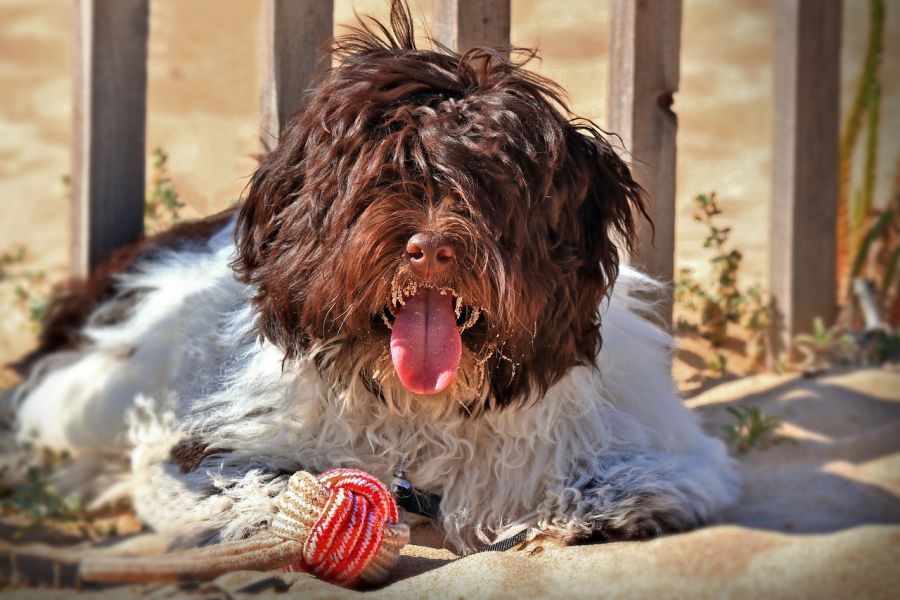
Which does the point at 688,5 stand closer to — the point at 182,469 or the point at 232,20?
the point at 232,20

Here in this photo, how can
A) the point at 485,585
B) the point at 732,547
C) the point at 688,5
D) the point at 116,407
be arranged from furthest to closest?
1. the point at 688,5
2. the point at 116,407
3. the point at 732,547
4. the point at 485,585

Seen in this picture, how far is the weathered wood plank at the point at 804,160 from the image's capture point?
4.49 metres

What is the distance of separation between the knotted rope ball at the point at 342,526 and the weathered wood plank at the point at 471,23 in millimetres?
1692

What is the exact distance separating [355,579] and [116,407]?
1673 mm

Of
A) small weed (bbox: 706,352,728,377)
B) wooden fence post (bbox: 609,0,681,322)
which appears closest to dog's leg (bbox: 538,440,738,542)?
wooden fence post (bbox: 609,0,681,322)

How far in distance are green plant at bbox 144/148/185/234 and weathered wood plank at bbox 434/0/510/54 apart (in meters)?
1.64

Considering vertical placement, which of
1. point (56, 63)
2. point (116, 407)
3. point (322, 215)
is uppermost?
point (56, 63)

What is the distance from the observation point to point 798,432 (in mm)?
3975

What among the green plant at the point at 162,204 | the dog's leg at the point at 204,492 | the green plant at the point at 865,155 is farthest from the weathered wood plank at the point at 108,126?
the green plant at the point at 865,155

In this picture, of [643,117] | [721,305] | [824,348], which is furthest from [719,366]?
[643,117]

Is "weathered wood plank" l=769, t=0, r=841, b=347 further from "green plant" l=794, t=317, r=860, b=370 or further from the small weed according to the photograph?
the small weed

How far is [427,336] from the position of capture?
2613mm

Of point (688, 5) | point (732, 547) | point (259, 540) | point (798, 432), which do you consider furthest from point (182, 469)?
point (688, 5)

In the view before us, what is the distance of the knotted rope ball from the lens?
2.51 metres
